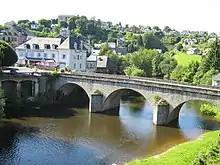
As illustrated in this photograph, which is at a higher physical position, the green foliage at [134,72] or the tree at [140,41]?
the tree at [140,41]

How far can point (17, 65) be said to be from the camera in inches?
3034

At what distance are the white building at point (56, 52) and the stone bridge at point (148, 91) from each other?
14391 mm

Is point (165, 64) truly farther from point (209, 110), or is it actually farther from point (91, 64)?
point (209, 110)

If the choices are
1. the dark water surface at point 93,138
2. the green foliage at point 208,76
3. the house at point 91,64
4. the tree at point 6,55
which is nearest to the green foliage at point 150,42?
the house at point 91,64

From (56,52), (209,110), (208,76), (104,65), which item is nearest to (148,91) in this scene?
(209,110)

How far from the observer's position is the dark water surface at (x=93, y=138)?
118 feet

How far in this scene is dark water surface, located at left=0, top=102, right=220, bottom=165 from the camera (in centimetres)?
3606

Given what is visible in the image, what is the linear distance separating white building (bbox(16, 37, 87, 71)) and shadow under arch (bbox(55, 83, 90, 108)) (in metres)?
10.7

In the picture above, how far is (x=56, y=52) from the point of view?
77.1 m

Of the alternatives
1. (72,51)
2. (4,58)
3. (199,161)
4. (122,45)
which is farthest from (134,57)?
(199,161)

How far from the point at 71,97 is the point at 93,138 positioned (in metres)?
23.8

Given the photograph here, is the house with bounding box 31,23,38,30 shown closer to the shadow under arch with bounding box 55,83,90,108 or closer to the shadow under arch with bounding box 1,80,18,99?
the shadow under arch with bounding box 55,83,90,108

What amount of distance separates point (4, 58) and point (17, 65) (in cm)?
1372

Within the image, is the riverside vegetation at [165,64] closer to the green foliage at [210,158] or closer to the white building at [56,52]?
the green foliage at [210,158]
